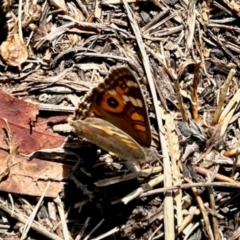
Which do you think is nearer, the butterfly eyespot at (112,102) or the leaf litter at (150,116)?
the butterfly eyespot at (112,102)

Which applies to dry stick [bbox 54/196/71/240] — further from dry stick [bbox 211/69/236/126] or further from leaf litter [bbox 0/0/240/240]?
dry stick [bbox 211/69/236/126]

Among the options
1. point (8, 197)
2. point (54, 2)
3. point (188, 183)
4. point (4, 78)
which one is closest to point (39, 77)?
point (4, 78)

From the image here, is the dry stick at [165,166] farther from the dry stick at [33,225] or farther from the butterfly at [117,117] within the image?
the dry stick at [33,225]

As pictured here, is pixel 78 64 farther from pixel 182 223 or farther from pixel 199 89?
pixel 182 223

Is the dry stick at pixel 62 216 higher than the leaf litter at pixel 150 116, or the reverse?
the leaf litter at pixel 150 116

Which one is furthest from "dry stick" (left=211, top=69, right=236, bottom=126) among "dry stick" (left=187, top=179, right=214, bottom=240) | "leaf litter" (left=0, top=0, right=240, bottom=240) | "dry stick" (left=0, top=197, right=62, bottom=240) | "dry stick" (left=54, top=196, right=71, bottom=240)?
"dry stick" (left=0, top=197, right=62, bottom=240)

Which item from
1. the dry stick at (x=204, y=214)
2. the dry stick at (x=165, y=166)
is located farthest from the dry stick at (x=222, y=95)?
the dry stick at (x=204, y=214)
